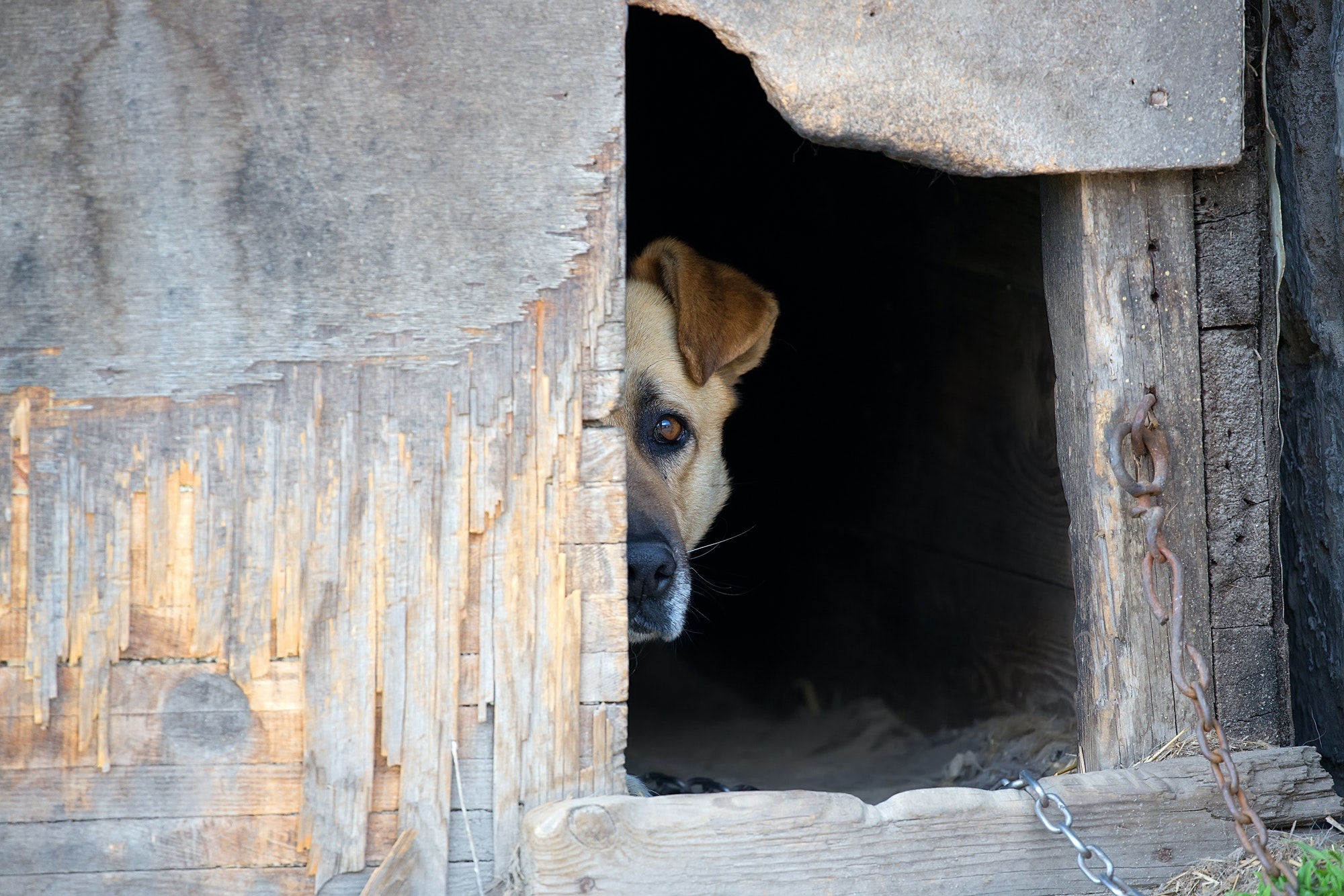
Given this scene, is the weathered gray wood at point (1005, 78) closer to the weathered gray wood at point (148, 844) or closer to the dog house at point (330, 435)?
the dog house at point (330, 435)

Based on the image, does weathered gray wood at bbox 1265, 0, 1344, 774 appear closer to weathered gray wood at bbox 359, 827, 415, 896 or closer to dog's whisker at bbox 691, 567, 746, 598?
dog's whisker at bbox 691, 567, 746, 598

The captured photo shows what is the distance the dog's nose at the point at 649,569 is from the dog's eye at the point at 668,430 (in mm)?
476

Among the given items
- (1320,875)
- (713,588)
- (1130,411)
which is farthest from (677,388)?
(1320,875)

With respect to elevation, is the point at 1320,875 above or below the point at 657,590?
below

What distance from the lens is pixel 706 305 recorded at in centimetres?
290

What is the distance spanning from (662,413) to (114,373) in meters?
1.46

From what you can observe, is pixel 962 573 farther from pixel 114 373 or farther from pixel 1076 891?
pixel 114 373

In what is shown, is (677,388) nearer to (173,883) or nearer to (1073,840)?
(1073,840)

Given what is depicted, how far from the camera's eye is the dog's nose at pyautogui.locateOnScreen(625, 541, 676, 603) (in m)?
2.39

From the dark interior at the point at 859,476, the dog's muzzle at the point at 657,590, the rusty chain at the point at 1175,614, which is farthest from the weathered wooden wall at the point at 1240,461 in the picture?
the dog's muzzle at the point at 657,590

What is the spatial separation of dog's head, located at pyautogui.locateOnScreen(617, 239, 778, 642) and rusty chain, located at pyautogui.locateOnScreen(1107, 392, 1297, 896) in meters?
1.05

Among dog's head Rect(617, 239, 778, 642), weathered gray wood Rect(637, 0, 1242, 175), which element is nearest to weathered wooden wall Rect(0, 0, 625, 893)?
weathered gray wood Rect(637, 0, 1242, 175)

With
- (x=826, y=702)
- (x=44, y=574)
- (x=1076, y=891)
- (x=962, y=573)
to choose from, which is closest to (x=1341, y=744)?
(x=1076, y=891)

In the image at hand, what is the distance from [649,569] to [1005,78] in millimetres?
1270
